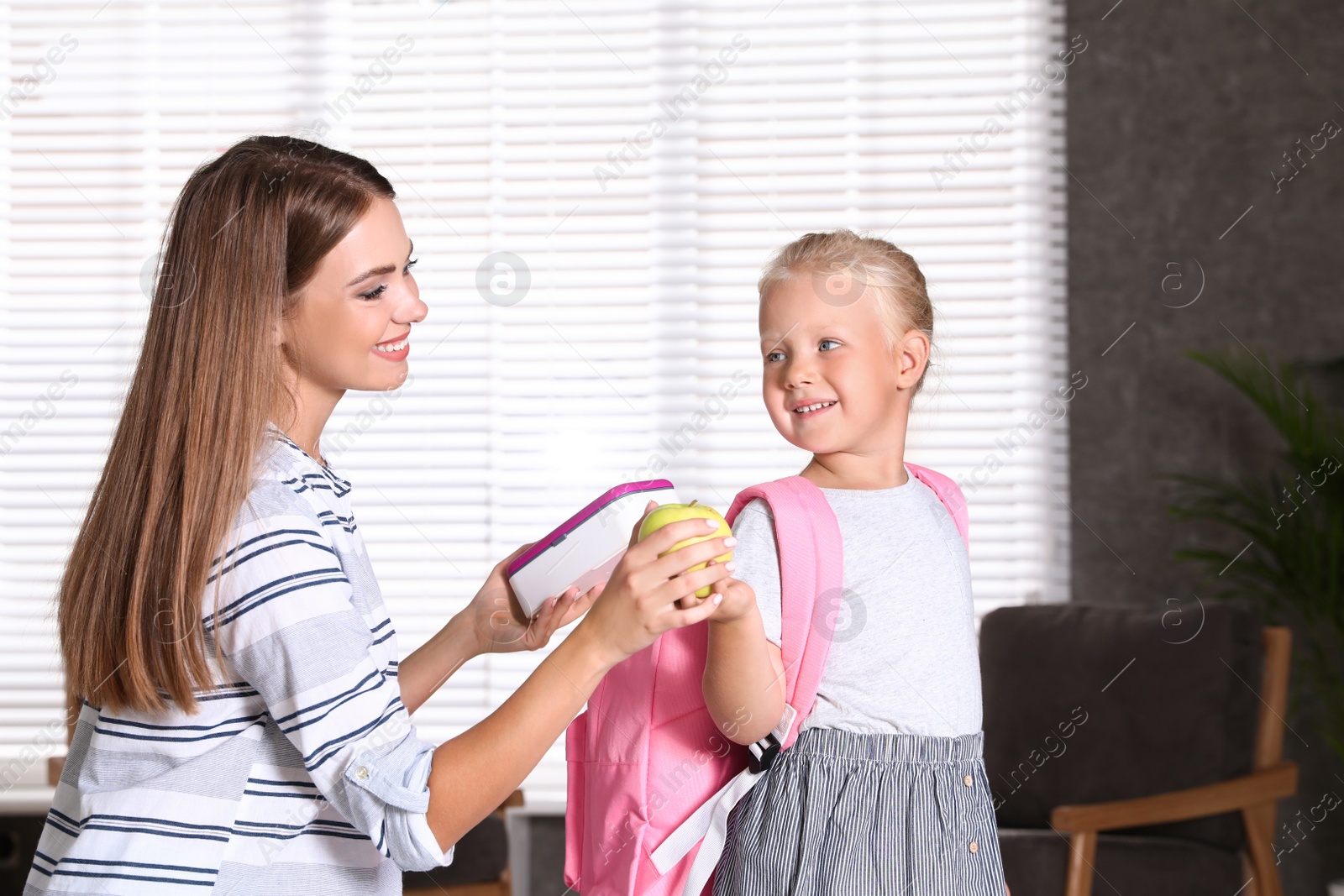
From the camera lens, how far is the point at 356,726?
0.90 m

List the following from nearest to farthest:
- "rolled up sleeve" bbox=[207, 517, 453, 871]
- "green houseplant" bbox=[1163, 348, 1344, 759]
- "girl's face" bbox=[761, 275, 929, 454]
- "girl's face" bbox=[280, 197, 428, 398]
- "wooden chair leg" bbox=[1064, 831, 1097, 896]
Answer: "rolled up sleeve" bbox=[207, 517, 453, 871] < "girl's face" bbox=[280, 197, 428, 398] < "girl's face" bbox=[761, 275, 929, 454] < "wooden chair leg" bbox=[1064, 831, 1097, 896] < "green houseplant" bbox=[1163, 348, 1344, 759]

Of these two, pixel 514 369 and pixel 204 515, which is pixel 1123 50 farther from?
pixel 204 515

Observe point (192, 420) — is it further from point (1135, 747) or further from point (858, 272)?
point (1135, 747)

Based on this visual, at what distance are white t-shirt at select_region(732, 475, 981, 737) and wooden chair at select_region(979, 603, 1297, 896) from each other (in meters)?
1.09

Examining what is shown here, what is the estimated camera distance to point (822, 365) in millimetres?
1160

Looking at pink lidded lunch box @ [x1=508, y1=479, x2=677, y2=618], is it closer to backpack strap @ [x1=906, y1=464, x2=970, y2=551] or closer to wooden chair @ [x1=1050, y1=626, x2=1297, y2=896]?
backpack strap @ [x1=906, y1=464, x2=970, y2=551]

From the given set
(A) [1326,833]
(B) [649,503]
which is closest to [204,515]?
(B) [649,503]

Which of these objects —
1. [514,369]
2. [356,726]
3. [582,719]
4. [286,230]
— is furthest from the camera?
[514,369]

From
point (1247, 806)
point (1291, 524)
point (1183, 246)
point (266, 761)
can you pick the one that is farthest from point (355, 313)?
point (1183, 246)

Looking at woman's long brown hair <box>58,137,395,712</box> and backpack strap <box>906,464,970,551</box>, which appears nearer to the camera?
woman's long brown hair <box>58,137,395,712</box>

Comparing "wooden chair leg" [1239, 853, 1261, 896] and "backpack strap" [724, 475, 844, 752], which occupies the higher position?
"backpack strap" [724, 475, 844, 752]

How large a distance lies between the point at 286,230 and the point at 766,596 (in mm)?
581

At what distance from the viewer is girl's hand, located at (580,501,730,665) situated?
908 mm

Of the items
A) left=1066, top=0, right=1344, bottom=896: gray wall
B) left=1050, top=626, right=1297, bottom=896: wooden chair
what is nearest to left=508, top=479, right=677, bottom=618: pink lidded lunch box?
left=1050, top=626, right=1297, bottom=896: wooden chair
